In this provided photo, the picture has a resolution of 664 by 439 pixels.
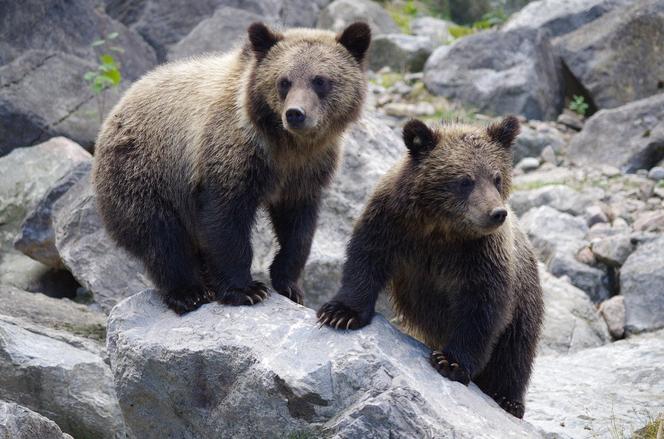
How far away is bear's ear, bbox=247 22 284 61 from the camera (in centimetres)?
779

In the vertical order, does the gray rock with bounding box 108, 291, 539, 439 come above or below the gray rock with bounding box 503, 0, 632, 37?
below

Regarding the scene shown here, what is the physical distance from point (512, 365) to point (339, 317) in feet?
5.25

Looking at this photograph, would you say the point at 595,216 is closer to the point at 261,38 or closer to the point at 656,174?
the point at 656,174

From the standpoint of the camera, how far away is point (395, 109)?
1592cm

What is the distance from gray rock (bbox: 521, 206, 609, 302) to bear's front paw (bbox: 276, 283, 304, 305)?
4.75 metres

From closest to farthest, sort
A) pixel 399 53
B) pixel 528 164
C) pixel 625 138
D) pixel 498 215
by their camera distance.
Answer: pixel 498 215 < pixel 625 138 < pixel 528 164 < pixel 399 53

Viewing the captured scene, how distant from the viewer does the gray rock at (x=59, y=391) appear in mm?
8172

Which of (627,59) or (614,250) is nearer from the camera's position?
(614,250)

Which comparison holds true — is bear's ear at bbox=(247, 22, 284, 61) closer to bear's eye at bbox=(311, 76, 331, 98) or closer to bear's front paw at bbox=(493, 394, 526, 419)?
bear's eye at bbox=(311, 76, 331, 98)

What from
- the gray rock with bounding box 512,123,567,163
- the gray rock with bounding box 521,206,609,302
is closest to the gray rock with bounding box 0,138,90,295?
the gray rock with bounding box 521,206,609,302

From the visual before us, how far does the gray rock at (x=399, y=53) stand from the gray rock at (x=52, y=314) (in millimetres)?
9204

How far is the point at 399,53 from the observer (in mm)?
17875

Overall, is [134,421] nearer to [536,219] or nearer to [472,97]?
[536,219]

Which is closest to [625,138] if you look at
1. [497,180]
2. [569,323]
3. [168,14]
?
[569,323]
